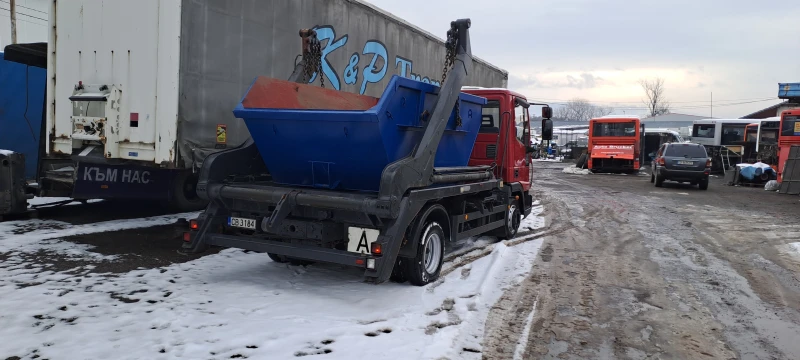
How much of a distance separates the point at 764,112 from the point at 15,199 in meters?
67.2

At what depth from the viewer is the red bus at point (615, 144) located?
2641 cm

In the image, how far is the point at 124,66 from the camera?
7.21 meters

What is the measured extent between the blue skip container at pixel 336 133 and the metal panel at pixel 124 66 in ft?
5.69

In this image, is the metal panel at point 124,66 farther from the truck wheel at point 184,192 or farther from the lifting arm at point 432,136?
the lifting arm at point 432,136

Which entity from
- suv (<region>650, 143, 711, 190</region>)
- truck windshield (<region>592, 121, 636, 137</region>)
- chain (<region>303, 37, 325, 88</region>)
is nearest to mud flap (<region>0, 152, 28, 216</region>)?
chain (<region>303, 37, 325, 88</region>)

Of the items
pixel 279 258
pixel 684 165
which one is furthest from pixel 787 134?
pixel 279 258

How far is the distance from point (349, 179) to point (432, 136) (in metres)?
0.97

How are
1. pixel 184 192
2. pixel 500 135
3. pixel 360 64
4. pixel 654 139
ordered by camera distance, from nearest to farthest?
pixel 500 135 → pixel 184 192 → pixel 360 64 → pixel 654 139

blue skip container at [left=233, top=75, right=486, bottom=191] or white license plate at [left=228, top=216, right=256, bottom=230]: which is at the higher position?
blue skip container at [left=233, top=75, right=486, bottom=191]

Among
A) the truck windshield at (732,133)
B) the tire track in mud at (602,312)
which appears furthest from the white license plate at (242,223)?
the truck windshield at (732,133)

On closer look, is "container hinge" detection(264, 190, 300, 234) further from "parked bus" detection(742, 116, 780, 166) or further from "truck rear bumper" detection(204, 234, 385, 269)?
"parked bus" detection(742, 116, 780, 166)

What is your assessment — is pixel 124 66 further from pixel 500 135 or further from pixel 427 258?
pixel 500 135

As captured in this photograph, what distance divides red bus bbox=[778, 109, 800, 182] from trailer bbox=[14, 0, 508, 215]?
1765 cm

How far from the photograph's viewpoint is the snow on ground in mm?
3965
